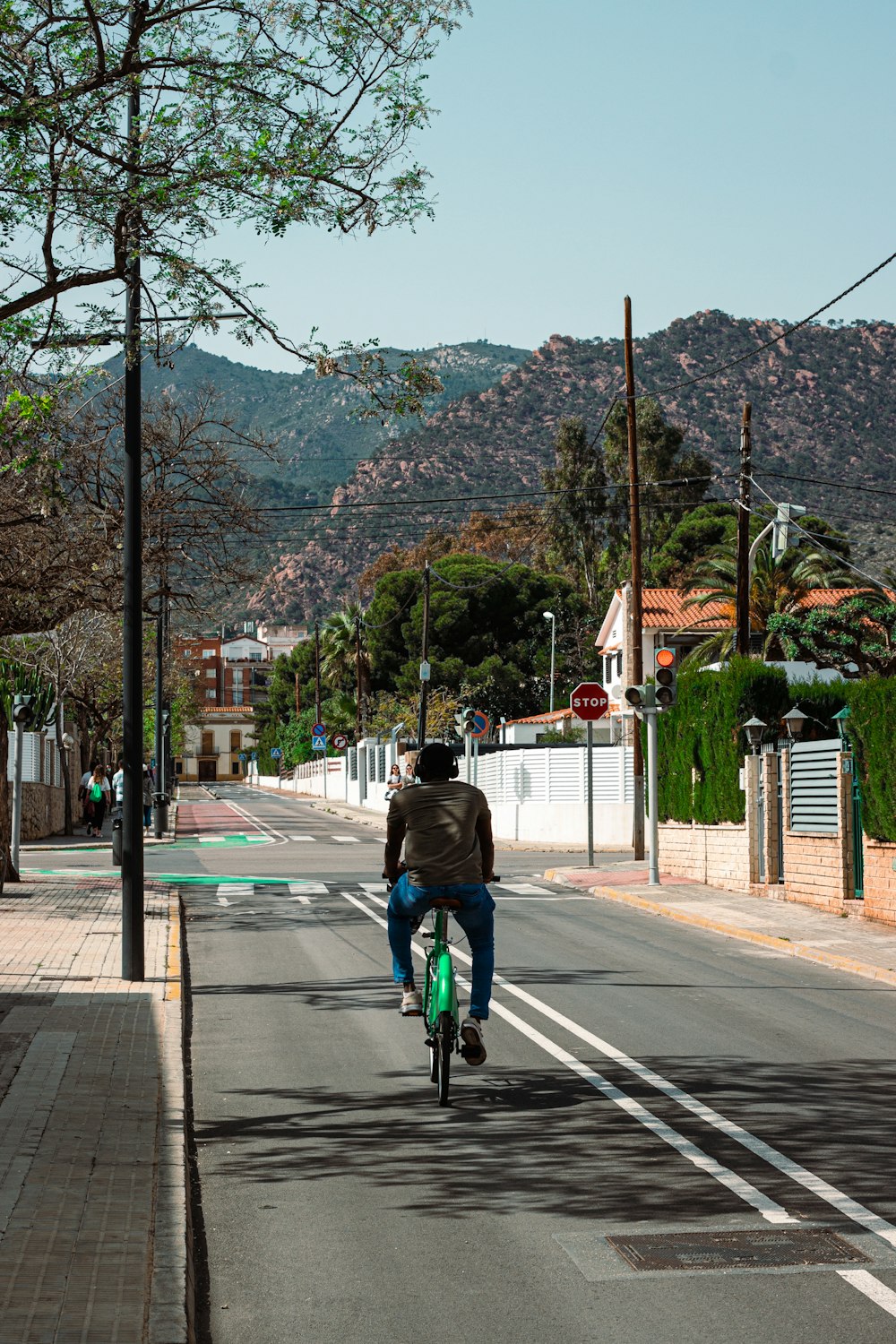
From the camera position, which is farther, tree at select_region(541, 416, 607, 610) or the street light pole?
tree at select_region(541, 416, 607, 610)

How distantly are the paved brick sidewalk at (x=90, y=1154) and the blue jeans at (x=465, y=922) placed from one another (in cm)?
149

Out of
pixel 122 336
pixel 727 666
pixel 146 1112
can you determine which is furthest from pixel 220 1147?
pixel 727 666

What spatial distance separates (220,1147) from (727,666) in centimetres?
1858

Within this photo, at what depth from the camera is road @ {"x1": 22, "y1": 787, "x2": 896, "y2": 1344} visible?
5.28 metres

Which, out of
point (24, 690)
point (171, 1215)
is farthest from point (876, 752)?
point (24, 690)

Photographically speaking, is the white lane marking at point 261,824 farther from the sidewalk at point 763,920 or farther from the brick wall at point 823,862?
the brick wall at point 823,862

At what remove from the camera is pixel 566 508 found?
92.1m

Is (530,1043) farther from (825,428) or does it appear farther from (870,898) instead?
(825,428)

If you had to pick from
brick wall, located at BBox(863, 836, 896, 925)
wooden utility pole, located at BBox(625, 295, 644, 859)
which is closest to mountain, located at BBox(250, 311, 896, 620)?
wooden utility pole, located at BBox(625, 295, 644, 859)

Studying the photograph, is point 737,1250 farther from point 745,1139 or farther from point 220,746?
point 220,746

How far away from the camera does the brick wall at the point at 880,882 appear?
59.2 ft

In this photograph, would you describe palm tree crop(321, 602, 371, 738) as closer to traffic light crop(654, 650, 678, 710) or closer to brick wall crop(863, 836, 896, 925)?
traffic light crop(654, 650, 678, 710)

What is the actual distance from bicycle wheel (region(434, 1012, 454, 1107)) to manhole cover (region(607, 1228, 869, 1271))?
244cm

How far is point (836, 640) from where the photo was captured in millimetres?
Answer: 49531
